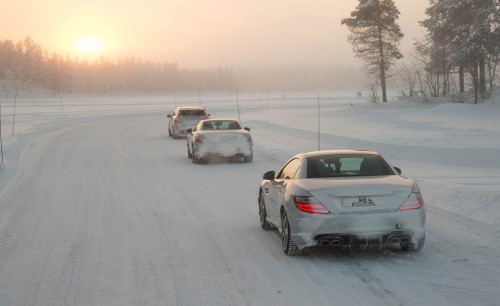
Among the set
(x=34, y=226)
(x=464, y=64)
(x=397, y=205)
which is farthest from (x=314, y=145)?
(x=464, y=64)

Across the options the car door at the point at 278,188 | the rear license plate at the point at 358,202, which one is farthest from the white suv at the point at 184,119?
the rear license plate at the point at 358,202

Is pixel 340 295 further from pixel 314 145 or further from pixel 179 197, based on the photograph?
pixel 314 145

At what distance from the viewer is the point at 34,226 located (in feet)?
34.3

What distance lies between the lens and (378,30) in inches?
2421

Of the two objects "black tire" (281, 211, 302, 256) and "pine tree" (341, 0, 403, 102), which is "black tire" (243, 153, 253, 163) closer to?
"black tire" (281, 211, 302, 256)

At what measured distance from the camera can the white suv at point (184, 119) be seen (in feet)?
103

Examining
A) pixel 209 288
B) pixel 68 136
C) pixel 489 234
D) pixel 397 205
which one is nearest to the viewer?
pixel 209 288

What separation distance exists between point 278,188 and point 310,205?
134 centimetres

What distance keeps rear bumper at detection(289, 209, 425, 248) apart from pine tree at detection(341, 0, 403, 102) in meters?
54.6

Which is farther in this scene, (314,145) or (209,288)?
(314,145)

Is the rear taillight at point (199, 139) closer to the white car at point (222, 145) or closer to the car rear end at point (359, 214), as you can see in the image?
the white car at point (222, 145)

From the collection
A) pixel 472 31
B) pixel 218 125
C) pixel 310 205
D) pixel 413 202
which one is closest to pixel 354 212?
pixel 310 205

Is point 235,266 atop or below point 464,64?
below

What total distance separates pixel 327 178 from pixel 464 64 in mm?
43835
